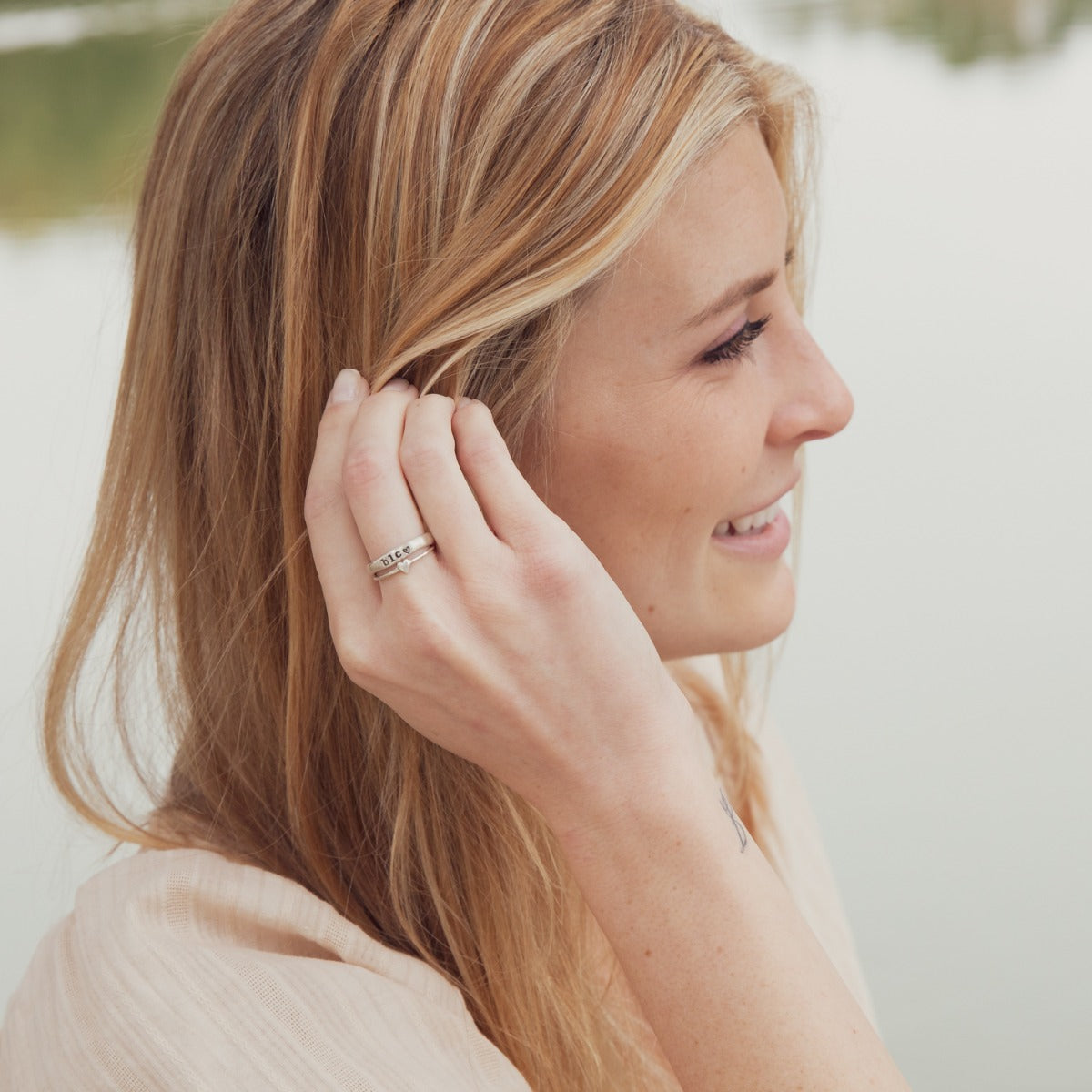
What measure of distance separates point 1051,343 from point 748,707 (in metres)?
1.05

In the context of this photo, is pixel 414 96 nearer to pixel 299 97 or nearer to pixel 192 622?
pixel 299 97

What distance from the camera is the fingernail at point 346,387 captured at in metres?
0.87


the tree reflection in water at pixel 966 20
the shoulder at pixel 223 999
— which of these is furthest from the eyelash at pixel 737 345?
the tree reflection in water at pixel 966 20

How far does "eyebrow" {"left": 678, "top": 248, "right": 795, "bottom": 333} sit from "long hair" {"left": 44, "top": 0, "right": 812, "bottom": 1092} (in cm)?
8

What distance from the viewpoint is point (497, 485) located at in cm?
80

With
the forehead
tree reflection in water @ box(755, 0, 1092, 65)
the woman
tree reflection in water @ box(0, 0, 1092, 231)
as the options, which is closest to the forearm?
the woman

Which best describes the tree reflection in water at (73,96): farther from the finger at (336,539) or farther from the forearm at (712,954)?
the forearm at (712,954)

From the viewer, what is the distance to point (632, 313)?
923mm

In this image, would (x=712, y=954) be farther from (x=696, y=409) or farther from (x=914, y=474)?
Answer: (x=914, y=474)

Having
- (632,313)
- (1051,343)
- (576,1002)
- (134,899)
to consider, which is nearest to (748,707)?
(576,1002)

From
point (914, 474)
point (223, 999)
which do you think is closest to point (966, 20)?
point (914, 474)

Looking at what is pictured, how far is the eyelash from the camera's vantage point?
0.96 meters

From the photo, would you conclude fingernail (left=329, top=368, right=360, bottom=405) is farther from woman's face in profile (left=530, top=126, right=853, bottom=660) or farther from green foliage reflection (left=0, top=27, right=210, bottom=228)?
green foliage reflection (left=0, top=27, right=210, bottom=228)

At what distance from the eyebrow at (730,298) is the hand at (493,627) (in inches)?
7.8
